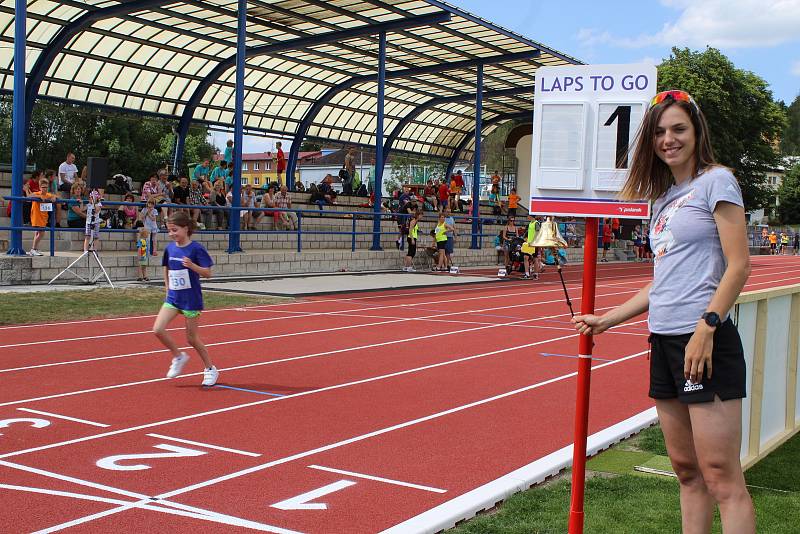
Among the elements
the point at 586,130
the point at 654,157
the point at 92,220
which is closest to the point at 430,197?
the point at 92,220

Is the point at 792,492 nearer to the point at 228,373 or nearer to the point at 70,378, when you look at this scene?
the point at 228,373

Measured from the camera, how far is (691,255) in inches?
141

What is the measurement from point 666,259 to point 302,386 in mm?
6254

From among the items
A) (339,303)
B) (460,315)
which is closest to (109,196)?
(339,303)

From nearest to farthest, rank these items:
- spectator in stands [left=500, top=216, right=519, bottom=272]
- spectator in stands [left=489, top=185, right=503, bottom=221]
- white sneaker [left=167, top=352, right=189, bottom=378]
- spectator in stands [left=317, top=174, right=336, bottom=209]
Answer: white sneaker [left=167, top=352, right=189, bottom=378]
spectator in stands [left=500, top=216, right=519, bottom=272]
spectator in stands [left=317, top=174, right=336, bottom=209]
spectator in stands [left=489, top=185, right=503, bottom=221]

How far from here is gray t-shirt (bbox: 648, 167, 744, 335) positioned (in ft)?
11.7

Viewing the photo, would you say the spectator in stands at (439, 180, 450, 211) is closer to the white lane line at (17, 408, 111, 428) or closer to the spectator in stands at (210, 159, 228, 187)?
the spectator in stands at (210, 159, 228, 187)

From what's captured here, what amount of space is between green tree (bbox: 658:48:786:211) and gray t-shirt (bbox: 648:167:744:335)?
2373 inches

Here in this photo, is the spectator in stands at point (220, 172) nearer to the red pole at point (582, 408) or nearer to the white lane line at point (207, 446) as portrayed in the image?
the white lane line at point (207, 446)

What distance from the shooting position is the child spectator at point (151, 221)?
20.8 metres

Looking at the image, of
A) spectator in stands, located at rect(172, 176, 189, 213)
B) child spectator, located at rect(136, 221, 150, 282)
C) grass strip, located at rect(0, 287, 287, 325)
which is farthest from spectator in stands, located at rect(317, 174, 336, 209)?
grass strip, located at rect(0, 287, 287, 325)

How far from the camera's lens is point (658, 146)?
149 inches

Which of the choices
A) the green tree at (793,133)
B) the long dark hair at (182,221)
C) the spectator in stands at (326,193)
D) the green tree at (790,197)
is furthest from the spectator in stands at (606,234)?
the green tree at (793,133)

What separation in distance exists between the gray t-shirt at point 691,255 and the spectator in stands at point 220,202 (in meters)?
21.3
